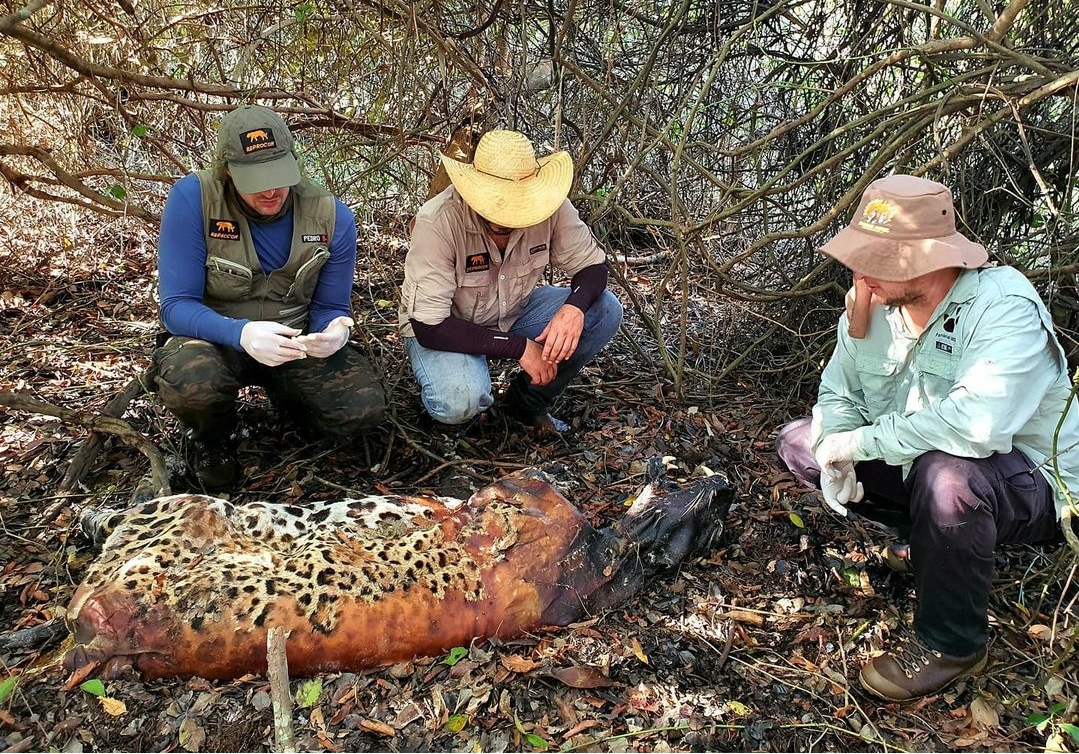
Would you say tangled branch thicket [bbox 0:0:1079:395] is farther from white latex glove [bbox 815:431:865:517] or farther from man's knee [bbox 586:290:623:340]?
white latex glove [bbox 815:431:865:517]

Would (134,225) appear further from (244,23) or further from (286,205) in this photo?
(286,205)

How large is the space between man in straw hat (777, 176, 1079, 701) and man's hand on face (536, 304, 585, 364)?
155 cm

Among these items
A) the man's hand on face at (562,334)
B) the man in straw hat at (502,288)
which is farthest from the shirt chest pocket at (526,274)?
the man's hand on face at (562,334)

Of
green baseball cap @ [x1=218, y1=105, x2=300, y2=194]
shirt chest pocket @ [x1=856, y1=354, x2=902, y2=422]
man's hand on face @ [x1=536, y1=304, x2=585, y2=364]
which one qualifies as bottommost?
shirt chest pocket @ [x1=856, y1=354, x2=902, y2=422]

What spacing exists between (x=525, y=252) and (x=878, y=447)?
6.63 feet

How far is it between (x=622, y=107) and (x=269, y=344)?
2.19 m

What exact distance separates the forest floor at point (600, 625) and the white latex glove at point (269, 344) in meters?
0.77

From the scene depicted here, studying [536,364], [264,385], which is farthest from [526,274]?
[264,385]

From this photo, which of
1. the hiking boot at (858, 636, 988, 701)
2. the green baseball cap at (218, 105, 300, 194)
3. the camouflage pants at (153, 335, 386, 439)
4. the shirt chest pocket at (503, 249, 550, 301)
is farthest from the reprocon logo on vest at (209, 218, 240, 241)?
the hiking boot at (858, 636, 988, 701)

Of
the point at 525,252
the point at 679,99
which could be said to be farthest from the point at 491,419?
the point at 679,99

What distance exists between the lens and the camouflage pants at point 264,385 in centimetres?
367

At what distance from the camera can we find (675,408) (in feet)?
15.4

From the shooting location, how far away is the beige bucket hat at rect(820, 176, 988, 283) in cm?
271

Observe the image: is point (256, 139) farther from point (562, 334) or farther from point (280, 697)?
point (280, 697)
